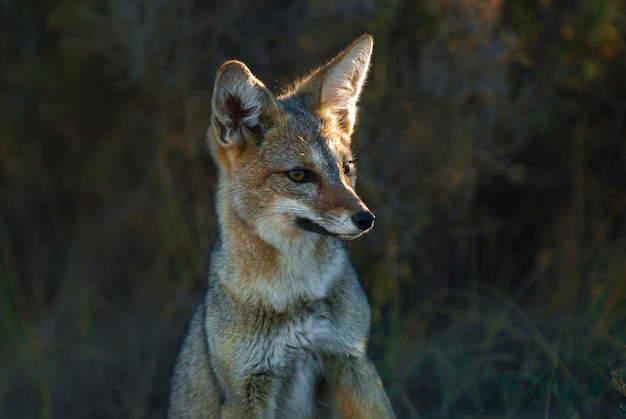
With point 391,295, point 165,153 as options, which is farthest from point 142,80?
point 391,295

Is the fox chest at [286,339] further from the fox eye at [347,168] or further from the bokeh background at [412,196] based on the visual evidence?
the bokeh background at [412,196]

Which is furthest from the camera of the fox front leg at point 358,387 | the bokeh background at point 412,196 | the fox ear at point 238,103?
the bokeh background at point 412,196

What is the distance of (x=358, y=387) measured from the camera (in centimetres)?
416

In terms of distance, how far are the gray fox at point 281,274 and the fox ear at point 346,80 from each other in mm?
13

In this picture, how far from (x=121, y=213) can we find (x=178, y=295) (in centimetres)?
130

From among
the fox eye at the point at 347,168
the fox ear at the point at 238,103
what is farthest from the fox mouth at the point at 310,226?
the fox ear at the point at 238,103

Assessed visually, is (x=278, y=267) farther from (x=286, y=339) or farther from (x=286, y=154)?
(x=286, y=154)

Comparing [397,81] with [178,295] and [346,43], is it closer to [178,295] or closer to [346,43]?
[346,43]

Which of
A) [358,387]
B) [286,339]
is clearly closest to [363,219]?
[286,339]

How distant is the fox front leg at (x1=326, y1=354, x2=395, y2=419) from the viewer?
416 cm

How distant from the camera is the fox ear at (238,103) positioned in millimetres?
4027

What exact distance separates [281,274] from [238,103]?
86 cm

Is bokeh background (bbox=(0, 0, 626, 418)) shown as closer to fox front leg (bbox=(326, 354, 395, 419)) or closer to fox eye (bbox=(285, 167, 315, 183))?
fox front leg (bbox=(326, 354, 395, 419))

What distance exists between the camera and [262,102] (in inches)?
166
